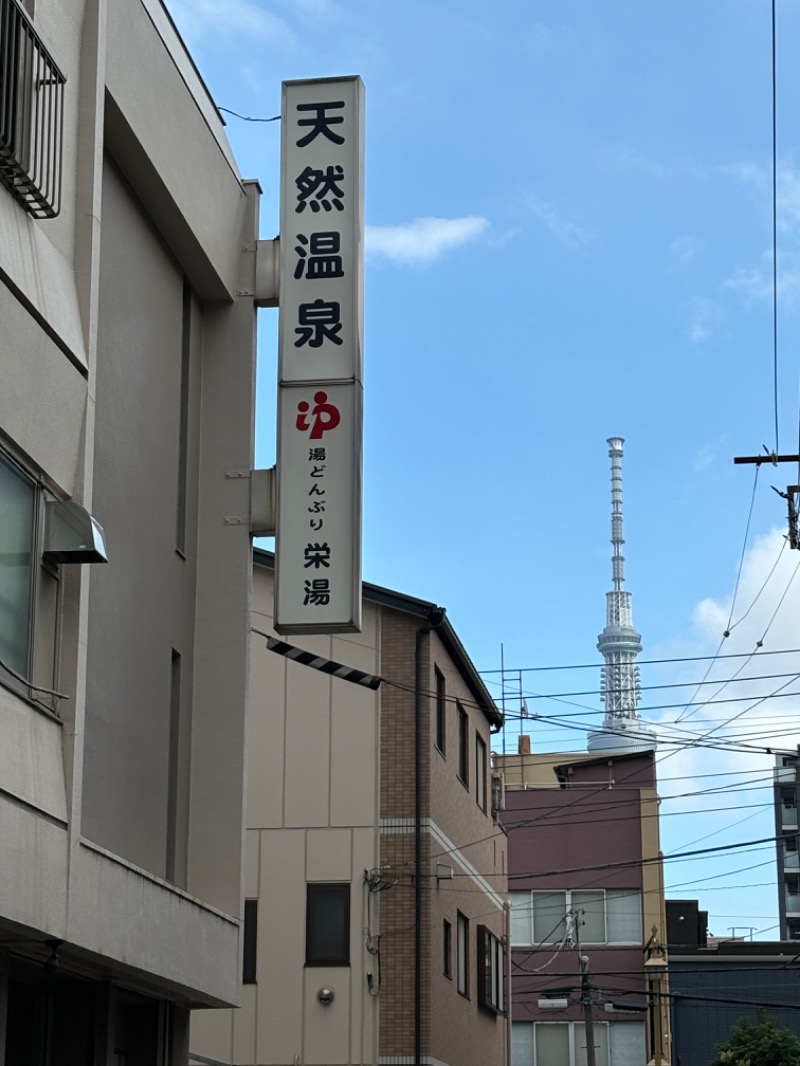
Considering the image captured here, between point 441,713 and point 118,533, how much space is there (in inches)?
600

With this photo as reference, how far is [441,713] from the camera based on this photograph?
28.7 m

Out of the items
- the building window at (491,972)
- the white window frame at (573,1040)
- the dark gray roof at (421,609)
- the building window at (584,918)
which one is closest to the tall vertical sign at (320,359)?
the dark gray roof at (421,609)

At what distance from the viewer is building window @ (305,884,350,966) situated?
25.9m

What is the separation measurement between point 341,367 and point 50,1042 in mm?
6589

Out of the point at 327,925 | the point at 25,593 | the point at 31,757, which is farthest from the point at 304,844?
the point at 31,757

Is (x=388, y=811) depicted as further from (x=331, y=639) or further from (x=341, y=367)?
(x=341, y=367)

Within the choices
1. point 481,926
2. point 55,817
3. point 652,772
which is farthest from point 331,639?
point 652,772

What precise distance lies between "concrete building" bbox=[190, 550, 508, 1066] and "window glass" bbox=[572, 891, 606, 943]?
70.0 feet

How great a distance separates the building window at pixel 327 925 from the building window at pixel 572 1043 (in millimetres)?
24417

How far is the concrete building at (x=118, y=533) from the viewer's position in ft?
36.8

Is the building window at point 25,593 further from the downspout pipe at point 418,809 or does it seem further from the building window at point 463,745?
the building window at point 463,745

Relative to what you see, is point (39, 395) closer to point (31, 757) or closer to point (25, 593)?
point (25, 593)

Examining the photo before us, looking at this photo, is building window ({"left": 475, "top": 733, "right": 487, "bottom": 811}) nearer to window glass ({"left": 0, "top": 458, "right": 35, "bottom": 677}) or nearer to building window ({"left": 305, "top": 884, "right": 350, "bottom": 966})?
building window ({"left": 305, "top": 884, "right": 350, "bottom": 966})

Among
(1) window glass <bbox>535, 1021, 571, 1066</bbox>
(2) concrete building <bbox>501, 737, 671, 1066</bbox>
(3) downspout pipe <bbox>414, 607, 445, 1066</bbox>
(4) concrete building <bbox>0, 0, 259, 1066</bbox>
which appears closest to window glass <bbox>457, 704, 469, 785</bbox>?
(3) downspout pipe <bbox>414, 607, 445, 1066</bbox>
